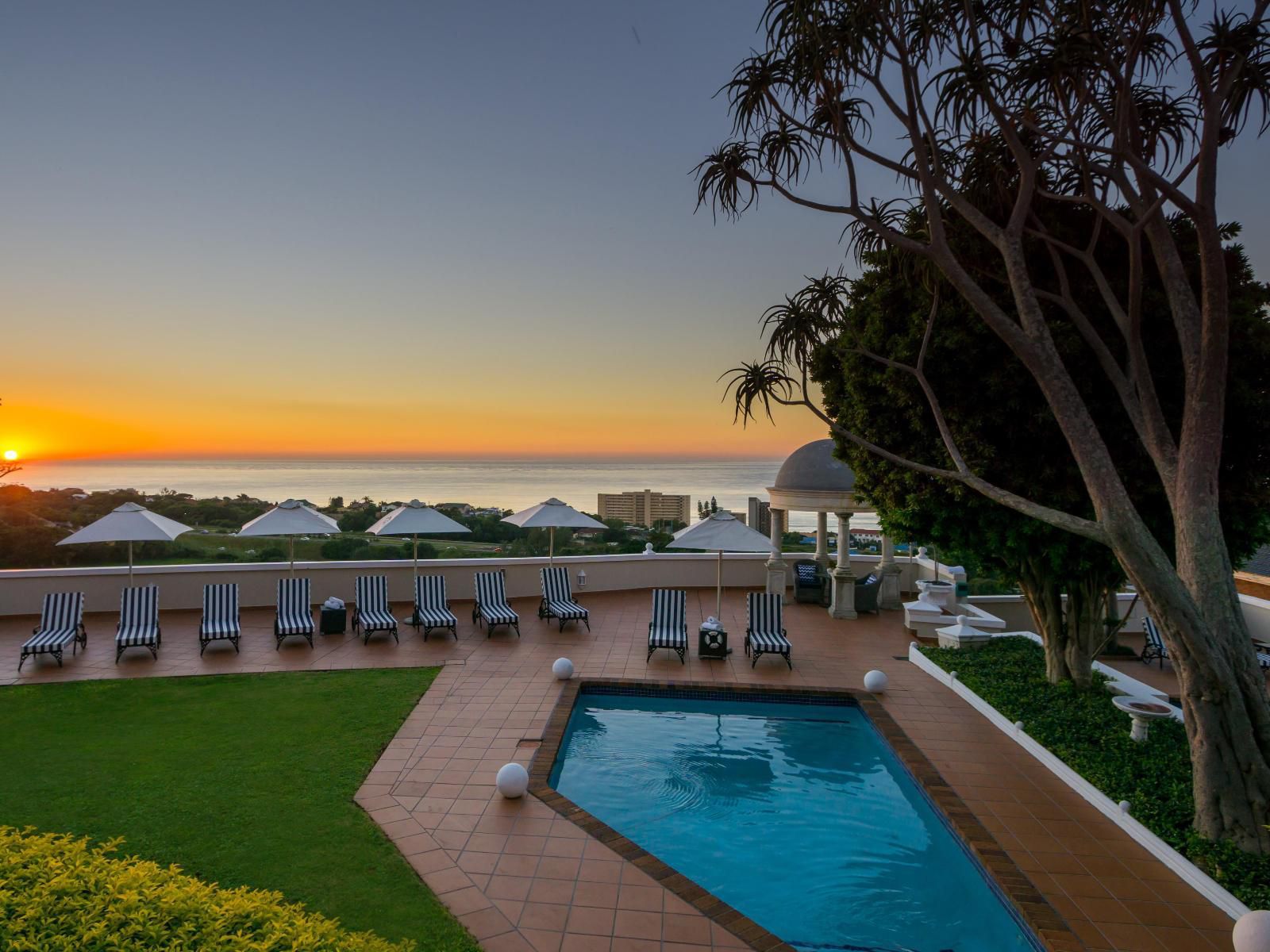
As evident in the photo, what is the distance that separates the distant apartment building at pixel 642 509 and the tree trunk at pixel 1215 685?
18.8 metres

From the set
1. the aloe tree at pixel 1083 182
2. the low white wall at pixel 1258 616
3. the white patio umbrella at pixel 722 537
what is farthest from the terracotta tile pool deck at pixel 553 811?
the low white wall at pixel 1258 616

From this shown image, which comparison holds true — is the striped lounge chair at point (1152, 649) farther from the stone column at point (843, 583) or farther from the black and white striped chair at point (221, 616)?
the black and white striped chair at point (221, 616)

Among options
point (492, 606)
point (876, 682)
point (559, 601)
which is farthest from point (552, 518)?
point (876, 682)

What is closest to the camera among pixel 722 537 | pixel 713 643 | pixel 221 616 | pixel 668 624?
pixel 713 643

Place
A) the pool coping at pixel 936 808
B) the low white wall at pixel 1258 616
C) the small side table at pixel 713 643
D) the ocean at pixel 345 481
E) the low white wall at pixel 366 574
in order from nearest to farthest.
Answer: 1. the pool coping at pixel 936 808
2. the small side table at pixel 713 643
3. the low white wall at pixel 1258 616
4. the low white wall at pixel 366 574
5. the ocean at pixel 345 481

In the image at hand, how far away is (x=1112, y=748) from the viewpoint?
21.6ft

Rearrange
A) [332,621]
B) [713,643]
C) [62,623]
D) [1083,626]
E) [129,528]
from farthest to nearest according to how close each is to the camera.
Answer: [332,621] < [129,528] < [713,643] < [62,623] < [1083,626]

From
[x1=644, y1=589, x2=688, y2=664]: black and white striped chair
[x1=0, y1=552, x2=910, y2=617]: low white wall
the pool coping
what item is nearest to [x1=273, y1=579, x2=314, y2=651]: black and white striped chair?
[x1=0, y1=552, x2=910, y2=617]: low white wall

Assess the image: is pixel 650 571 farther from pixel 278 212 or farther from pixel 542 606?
pixel 278 212

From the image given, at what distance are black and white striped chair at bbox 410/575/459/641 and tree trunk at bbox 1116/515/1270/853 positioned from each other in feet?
30.3

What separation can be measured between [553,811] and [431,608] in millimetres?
6957

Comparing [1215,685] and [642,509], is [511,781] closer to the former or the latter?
[1215,685]

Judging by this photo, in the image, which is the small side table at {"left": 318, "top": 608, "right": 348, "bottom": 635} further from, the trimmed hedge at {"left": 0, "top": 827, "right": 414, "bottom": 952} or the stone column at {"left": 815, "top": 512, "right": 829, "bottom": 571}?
the stone column at {"left": 815, "top": 512, "right": 829, "bottom": 571}

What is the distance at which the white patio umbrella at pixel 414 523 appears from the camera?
11953 millimetres
